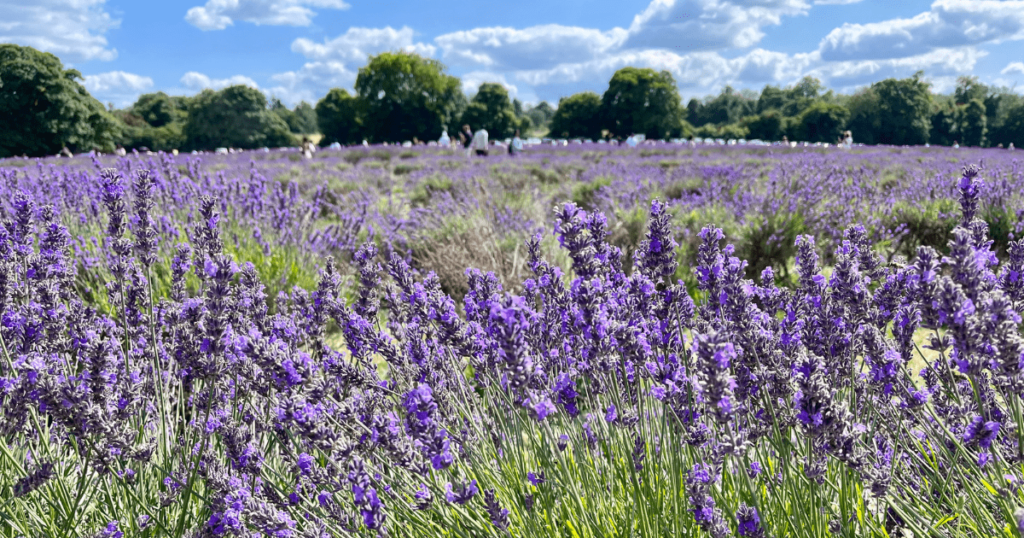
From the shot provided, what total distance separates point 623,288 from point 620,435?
1.63ft

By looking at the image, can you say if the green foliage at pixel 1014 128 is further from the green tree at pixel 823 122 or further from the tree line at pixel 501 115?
the green tree at pixel 823 122

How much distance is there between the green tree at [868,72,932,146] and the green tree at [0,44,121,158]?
61.8 meters

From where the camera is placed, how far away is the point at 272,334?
207 centimetres

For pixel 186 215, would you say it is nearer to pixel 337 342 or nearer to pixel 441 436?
pixel 337 342

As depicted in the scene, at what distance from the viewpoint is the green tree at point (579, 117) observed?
5797 centimetres

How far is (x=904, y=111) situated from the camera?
168ft

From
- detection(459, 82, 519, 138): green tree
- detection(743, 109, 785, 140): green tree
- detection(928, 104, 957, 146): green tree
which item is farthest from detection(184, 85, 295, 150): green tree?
detection(928, 104, 957, 146): green tree

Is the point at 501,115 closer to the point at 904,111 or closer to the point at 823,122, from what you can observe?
the point at 823,122

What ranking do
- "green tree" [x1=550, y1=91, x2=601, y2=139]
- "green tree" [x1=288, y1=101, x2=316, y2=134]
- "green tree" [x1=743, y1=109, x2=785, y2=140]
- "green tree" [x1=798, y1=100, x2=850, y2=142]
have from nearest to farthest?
"green tree" [x1=798, y1=100, x2=850, y2=142] < "green tree" [x1=550, y1=91, x2=601, y2=139] < "green tree" [x1=743, y1=109, x2=785, y2=140] < "green tree" [x1=288, y1=101, x2=316, y2=134]

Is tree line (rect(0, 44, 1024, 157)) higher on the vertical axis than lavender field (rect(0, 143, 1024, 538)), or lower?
higher

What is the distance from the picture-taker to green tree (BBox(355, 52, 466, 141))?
157 feet

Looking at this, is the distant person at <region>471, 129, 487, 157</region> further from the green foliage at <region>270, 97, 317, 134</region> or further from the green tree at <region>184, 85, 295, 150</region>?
the green foliage at <region>270, 97, 317, 134</region>

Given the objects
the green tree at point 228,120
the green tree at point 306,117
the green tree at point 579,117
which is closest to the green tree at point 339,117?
the green tree at point 228,120

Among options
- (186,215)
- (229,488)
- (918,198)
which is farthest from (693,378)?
(918,198)
